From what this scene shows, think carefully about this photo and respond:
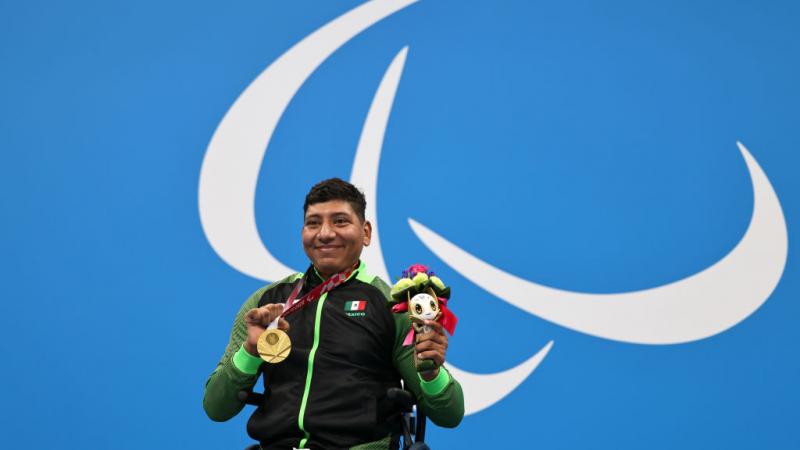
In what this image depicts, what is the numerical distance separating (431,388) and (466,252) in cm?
114

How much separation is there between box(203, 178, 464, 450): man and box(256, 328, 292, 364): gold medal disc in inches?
1.2

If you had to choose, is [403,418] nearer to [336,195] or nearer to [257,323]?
[257,323]

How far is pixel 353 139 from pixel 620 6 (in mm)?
1148

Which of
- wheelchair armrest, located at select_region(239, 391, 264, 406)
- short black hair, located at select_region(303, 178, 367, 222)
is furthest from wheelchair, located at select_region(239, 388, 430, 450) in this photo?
short black hair, located at select_region(303, 178, 367, 222)

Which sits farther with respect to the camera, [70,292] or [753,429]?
[70,292]

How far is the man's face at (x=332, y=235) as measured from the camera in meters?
1.79

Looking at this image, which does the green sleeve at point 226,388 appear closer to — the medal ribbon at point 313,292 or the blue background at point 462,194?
the medal ribbon at point 313,292

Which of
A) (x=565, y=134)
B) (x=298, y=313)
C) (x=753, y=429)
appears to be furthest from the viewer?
(x=565, y=134)

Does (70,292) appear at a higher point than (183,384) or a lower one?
higher

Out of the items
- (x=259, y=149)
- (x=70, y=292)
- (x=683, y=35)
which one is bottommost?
(x=70, y=292)

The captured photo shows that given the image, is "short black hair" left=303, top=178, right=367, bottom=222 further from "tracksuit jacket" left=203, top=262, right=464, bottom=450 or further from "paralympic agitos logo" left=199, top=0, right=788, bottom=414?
"paralympic agitos logo" left=199, top=0, right=788, bottom=414

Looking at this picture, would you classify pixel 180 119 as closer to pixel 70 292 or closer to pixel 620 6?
pixel 70 292

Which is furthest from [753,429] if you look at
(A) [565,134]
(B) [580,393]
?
(A) [565,134]

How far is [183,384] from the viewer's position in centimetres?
276
